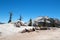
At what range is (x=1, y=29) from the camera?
21.3 m

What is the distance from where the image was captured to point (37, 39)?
15.2m

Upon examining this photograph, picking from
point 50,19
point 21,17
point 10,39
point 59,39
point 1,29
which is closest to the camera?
point 59,39

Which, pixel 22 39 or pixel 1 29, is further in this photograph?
pixel 1 29

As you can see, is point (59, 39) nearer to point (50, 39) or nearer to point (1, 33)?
point (50, 39)

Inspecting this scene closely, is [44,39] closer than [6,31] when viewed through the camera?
Yes

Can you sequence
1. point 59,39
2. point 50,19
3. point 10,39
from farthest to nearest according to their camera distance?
point 50,19, point 10,39, point 59,39

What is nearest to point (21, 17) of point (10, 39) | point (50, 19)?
point (50, 19)

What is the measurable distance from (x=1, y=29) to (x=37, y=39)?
332 inches

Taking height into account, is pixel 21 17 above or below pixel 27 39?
above

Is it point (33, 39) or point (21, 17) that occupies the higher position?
point (21, 17)

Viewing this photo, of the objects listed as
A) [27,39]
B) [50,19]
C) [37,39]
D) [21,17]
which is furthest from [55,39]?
[50,19]

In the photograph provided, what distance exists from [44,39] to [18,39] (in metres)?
3.22

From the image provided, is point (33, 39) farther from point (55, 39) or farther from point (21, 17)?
point (21, 17)

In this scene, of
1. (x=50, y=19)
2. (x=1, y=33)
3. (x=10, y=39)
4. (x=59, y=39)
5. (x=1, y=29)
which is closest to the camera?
(x=59, y=39)
